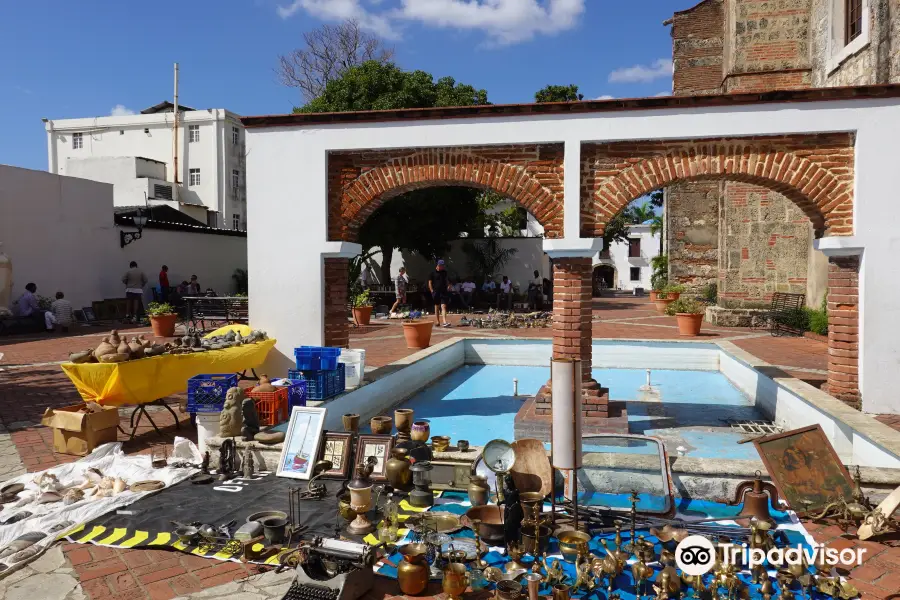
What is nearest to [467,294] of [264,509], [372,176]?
[372,176]

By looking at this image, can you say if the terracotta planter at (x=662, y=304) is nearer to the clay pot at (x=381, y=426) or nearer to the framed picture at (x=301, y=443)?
the clay pot at (x=381, y=426)

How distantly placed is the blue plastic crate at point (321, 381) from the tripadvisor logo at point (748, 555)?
165 inches

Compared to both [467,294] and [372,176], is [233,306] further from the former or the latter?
[467,294]

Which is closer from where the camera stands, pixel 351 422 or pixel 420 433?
pixel 420 433

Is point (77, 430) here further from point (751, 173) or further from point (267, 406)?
point (751, 173)

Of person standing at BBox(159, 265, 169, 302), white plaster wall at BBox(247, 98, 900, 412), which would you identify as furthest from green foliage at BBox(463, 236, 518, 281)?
white plaster wall at BBox(247, 98, 900, 412)

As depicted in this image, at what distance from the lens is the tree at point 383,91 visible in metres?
20.8

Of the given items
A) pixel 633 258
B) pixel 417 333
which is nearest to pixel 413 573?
pixel 417 333

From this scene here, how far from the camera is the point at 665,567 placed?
3.72 metres

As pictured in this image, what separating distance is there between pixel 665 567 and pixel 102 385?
5.35 metres

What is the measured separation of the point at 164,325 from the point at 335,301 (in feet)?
25.0

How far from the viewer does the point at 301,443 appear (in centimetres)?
570

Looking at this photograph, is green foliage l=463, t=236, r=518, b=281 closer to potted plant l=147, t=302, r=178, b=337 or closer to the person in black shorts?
the person in black shorts

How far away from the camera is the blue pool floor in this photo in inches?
288
